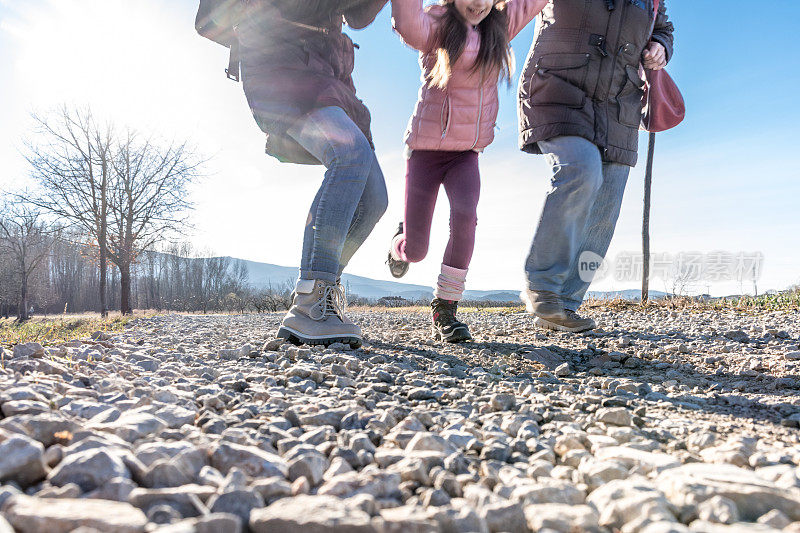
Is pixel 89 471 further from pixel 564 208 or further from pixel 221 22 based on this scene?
pixel 564 208

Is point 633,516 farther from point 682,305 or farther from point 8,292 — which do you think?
point 8,292

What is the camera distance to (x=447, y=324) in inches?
130

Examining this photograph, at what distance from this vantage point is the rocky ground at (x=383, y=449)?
727 millimetres

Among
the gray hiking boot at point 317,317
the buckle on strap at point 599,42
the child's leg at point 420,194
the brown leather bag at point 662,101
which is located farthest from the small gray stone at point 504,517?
the brown leather bag at point 662,101

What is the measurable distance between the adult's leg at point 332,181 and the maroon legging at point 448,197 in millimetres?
725

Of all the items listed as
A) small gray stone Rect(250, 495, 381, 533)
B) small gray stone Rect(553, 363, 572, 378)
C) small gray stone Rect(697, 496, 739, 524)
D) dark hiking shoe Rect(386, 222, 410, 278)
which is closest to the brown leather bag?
dark hiking shoe Rect(386, 222, 410, 278)

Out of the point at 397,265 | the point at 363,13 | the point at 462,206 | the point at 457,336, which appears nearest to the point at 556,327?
the point at 457,336

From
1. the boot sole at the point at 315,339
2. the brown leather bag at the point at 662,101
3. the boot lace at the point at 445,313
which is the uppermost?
the brown leather bag at the point at 662,101

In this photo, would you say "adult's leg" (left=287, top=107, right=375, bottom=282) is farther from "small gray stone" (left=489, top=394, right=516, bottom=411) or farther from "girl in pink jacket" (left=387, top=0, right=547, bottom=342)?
"small gray stone" (left=489, top=394, right=516, bottom=411)

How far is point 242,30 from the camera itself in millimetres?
2656

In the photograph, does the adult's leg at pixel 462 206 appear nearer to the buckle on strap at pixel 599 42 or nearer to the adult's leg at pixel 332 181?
the adult's leg at pixel 332 181

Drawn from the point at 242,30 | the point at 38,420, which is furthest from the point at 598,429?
the point at 242,30

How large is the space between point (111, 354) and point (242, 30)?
189cm

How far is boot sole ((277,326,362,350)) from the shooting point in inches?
106
